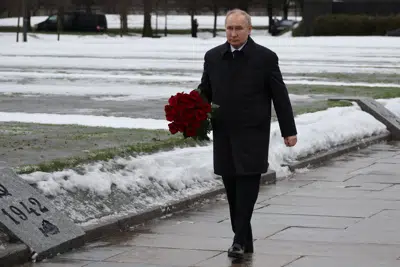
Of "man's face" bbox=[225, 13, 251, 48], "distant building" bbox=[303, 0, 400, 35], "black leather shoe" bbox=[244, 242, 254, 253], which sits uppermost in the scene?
"man's face" bbox=[225, 13, 251, 48]

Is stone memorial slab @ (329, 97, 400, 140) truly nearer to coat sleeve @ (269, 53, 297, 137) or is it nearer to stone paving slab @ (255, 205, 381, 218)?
stone paving slab @ (255, 205, 381, 218)

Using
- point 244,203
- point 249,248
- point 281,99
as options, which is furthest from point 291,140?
point 249,248

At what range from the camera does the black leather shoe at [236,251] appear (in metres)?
8.55

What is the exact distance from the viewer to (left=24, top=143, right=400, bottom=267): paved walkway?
849cm

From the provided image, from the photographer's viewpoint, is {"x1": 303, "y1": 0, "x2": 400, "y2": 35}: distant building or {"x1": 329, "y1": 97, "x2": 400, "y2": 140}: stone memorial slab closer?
{"x1": 329, "y1": 97, "x2": 400, "y2": 140}: stone memorial slab

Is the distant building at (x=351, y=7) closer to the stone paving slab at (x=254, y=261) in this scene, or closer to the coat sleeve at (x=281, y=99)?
the coat sleeve at (x=281, y=99)

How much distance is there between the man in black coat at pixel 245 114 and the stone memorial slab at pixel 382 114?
31.0ft

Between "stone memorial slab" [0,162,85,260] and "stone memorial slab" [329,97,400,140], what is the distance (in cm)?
959

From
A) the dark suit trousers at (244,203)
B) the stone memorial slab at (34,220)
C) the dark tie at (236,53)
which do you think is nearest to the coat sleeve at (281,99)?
the dark tie at (236,53)

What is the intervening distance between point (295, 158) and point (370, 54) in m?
30.0

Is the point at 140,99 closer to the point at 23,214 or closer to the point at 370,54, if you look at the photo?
the point at 23,214

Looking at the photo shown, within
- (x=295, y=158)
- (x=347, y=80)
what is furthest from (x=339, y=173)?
(x=347, y=80)

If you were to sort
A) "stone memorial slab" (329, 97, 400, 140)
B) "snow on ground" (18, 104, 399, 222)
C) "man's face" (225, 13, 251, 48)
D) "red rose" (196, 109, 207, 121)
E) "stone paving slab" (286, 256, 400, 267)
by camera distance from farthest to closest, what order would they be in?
"stone memorial slab" (329, 97, 400, 140), "snow on ground" (18, 104, 399, 222), "red rose" (196, 109, 207, 121), "man's face" (225, 13, 251, 48), "stone paving slab" (286, 256, 400, 267)

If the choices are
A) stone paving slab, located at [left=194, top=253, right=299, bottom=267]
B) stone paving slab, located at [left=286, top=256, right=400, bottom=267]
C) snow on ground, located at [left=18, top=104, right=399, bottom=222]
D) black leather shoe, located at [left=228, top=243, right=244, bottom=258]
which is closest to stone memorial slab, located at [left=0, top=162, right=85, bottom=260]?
snow on ground, located at [left=18, top=104, right=399, bottom=222]
